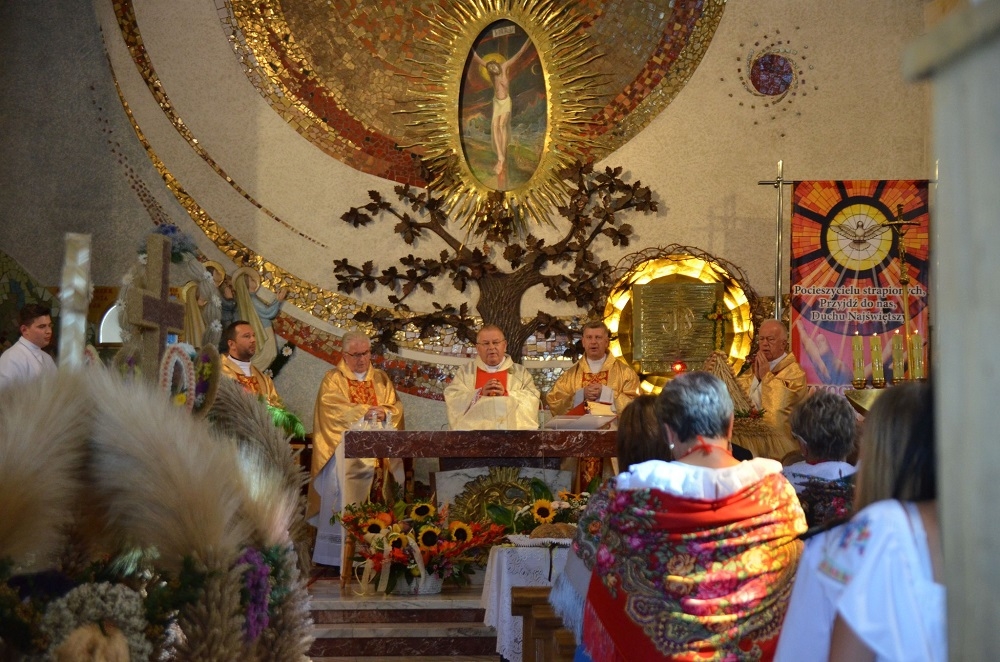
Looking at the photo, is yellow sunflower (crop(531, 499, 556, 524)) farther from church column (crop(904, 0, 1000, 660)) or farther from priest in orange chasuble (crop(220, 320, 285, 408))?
church column (crop(904, 0, 1000, 660))

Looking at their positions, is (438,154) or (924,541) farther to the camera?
(438,154)

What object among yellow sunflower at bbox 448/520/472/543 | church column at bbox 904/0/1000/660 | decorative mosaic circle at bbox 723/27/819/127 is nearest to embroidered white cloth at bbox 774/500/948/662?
church column at bbox 904/0/1000/660

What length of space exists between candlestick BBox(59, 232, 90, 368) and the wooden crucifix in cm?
37

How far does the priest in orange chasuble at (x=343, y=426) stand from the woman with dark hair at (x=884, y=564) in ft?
21.3

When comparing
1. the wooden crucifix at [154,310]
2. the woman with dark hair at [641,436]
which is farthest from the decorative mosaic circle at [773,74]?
the wooden crucifix at [154,310]

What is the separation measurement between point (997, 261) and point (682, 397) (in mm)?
2125

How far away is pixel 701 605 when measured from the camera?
9.16ft

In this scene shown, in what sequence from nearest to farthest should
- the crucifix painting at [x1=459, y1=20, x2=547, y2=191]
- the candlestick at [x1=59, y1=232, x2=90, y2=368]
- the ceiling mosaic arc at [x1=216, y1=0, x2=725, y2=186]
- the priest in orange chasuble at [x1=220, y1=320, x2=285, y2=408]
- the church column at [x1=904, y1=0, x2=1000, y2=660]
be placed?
1. the church column at [x1=904, y1=0, x2=1000, y2=660]
2. the candlestick at [x1=59, y1=232, x2=90, y2=368]
3. the priest in orange chasuble at [x1=220, y1=320, x2=285, y2=408]
4. the ceiling mosaic arc at [x1=216, y1=0, x2=725, y2=186]
5. the crucifix painting at [x1=459, y1=20, x2=547, y2=191]

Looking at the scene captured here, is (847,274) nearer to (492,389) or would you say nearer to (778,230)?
(778,230)

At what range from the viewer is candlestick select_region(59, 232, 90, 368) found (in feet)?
6.03

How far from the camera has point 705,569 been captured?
279 centimetres

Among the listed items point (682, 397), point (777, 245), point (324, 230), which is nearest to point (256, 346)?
point (324, 230)

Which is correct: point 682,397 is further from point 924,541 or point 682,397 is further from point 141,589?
point 141,589

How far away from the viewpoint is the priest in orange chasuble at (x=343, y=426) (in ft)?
27.5
